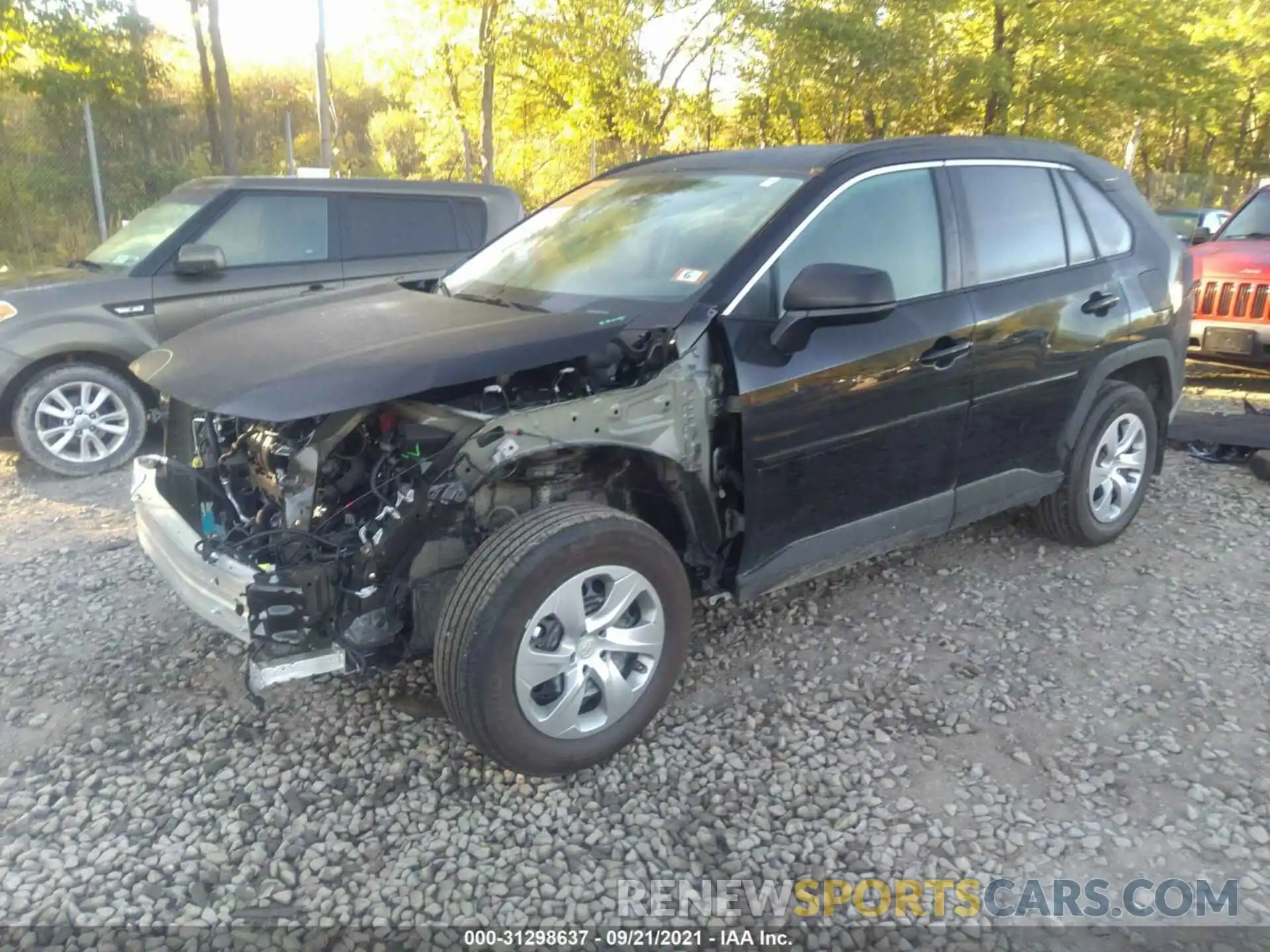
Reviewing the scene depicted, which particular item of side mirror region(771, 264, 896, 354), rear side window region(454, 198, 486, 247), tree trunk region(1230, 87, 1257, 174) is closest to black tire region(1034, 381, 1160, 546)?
side mirror region(771, 264, 896, 354)

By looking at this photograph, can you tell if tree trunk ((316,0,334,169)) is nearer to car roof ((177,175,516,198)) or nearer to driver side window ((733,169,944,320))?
car roof ((177,175,516,198))

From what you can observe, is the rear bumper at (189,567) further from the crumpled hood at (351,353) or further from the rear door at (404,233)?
the rear door at (404,233)

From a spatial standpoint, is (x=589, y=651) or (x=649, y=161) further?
(x=649, y=161)

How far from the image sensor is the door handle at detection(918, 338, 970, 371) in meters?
3.66

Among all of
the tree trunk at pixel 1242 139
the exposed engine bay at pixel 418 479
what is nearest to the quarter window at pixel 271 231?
the exposed engine bay at pixel 418 479

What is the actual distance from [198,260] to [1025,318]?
5.08 meters

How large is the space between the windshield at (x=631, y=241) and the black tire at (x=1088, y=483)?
202cm

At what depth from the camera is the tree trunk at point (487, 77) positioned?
12.6 metres

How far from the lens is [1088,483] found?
15.0 feet

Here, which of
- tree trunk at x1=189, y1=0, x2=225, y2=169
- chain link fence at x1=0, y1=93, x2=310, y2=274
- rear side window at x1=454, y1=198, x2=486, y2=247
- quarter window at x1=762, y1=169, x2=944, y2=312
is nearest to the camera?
quarter window at x1=762, y1=169, x2=944, y2=312

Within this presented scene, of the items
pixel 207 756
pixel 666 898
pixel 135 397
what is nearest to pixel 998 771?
pixel 666 898

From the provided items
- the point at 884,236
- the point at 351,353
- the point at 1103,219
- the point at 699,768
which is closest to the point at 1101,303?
the point at 1103,219

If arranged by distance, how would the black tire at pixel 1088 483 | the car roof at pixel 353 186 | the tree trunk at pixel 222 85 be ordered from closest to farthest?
the black tire at pixel 1088 483, the car roof at pixel 353 186, the tree trunk at pixel 222 85

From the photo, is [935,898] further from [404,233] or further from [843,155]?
[404,233]
